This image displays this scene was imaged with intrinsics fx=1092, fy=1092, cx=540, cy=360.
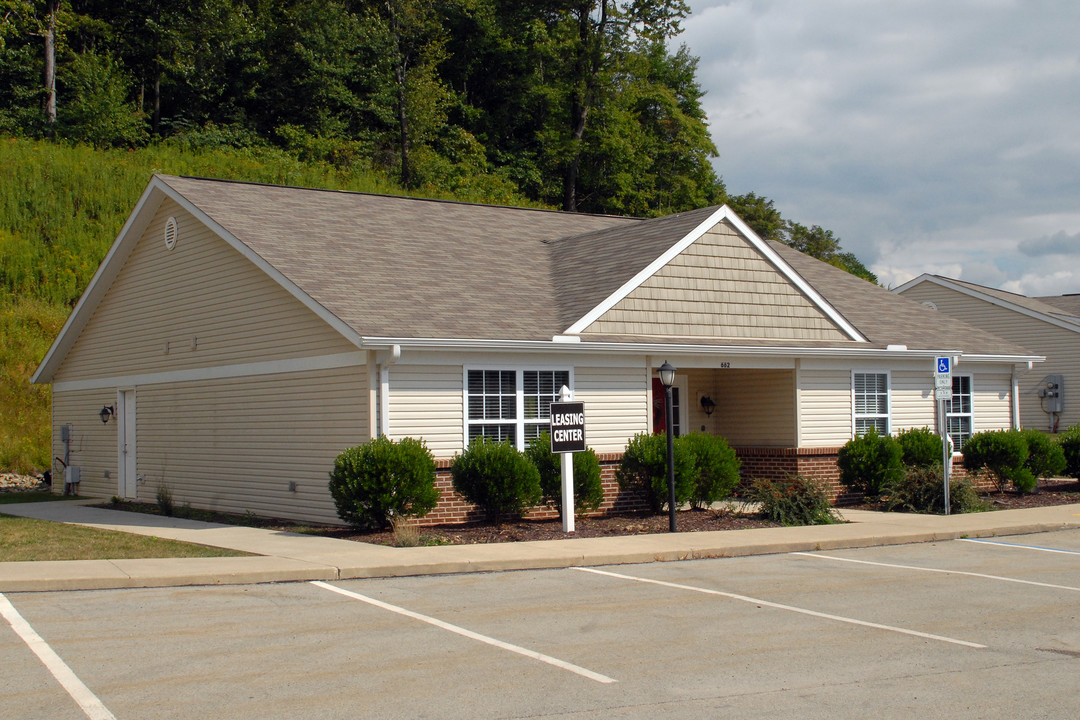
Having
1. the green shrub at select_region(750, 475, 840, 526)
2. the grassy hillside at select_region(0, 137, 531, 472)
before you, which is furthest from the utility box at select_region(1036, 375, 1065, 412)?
the grassy hillside at select_region(0, 137, 531, 472)

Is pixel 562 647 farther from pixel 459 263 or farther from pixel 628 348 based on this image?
pixel 459 263

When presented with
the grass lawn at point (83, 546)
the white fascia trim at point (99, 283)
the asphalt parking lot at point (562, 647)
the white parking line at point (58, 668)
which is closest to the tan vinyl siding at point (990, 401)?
the asphalt parking lot at point (562, 647)

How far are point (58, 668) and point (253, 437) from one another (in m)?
11.2

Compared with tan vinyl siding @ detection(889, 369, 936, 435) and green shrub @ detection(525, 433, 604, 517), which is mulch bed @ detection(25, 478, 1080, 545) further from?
tan vinyl siding @ detection(889, 369, 936, 435)

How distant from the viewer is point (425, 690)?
7.07 metres

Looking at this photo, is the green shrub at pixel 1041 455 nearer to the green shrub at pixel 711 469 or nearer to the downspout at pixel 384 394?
the green shrub at pixel 711 469

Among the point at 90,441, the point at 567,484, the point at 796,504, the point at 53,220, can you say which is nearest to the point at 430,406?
the point at 567,484

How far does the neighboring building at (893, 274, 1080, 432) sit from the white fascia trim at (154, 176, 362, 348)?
22.1 metres

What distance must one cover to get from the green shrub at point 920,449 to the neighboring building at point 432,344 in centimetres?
67

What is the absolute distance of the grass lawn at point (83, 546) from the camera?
13000 mm

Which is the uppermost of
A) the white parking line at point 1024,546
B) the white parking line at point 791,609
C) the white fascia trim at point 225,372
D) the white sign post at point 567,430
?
the white fascia trim at point 225,372

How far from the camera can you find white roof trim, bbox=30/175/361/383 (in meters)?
16.2

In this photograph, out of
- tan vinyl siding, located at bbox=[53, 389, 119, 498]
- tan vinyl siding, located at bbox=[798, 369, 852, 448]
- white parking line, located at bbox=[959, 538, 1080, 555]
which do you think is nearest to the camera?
white parking line, located at bbox=[959, 538, 1080, 555]

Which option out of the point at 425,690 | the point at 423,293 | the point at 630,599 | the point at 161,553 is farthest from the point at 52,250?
the point at 425,690
